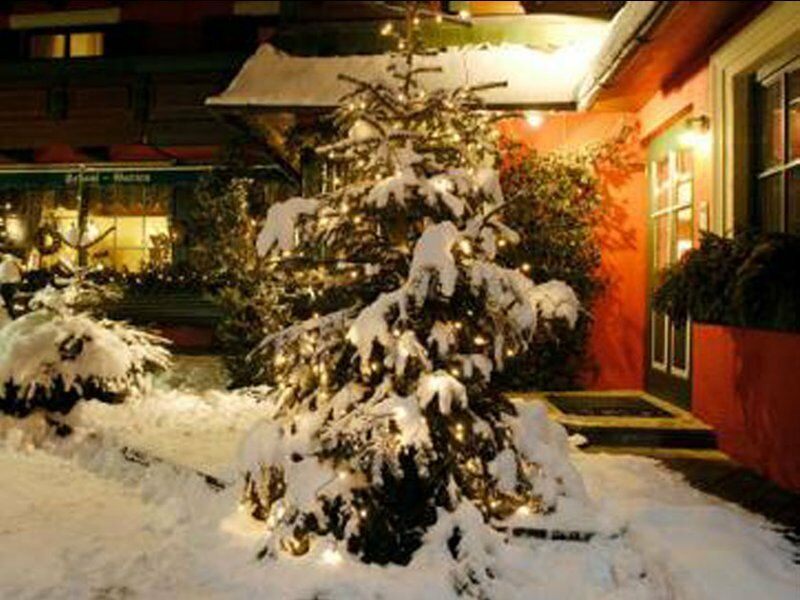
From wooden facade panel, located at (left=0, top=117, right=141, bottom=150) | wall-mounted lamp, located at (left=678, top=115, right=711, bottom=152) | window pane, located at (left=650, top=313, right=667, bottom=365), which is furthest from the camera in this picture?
wooden facade panel, located at (left=0, top=117, right=141, bottom=150)

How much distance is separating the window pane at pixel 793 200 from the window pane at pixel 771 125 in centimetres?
25

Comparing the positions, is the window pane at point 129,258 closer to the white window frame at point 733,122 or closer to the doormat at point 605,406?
the doormat at point 605,406

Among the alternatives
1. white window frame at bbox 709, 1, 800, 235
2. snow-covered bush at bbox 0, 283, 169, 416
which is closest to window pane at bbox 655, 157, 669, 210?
white window frame at bbox 709, 1, 800, 235

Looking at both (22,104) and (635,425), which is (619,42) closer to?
(635,425)

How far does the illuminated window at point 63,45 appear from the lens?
1695 centimetres

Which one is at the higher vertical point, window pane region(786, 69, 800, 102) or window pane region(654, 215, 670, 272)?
window pane region(786, 69, 800, 102)

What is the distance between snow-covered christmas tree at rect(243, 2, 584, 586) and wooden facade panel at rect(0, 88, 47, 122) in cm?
1229

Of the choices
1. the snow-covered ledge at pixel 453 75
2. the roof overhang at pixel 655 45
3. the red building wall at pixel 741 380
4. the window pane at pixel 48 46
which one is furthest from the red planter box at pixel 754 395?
the window pane at pixel 48 46

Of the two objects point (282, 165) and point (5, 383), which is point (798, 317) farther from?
point (282, 165)

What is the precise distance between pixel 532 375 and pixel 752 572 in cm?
543

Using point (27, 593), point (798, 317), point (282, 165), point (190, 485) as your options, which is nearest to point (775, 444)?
point (798, 317)

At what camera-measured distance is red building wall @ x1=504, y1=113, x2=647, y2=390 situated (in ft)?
33.2

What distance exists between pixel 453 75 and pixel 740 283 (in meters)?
5.29

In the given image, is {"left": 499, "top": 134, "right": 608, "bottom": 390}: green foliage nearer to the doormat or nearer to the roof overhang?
the doormat
